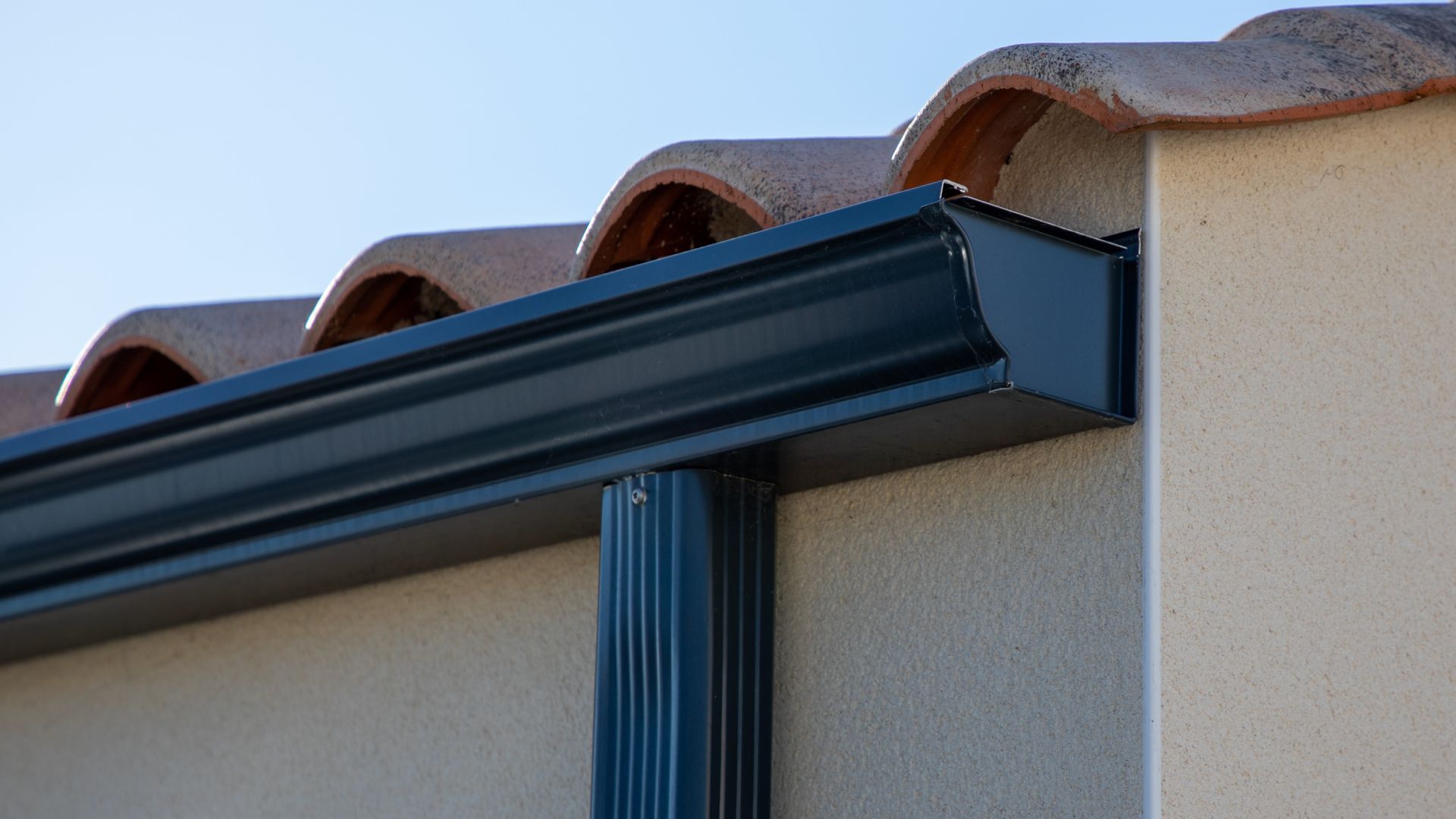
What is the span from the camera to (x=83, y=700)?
4.09 metres

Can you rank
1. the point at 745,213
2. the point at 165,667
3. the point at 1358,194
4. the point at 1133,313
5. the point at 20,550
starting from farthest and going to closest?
the point at 165,667, the point at 20,550, the point at 745,213, the point at 1358,194, the point at 1133,313

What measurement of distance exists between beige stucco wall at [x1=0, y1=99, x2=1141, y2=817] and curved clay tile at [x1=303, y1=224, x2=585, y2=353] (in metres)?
0.54

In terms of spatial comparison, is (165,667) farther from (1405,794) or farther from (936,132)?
(1405,794)

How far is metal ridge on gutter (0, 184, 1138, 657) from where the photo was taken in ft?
7.16

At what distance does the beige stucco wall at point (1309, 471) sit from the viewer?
7.27 feet

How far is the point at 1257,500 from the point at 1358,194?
1.76 feet

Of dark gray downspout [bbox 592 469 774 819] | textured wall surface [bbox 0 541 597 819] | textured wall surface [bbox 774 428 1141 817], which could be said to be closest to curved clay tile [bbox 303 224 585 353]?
textured wall surface [bbox 0 541 597 819]

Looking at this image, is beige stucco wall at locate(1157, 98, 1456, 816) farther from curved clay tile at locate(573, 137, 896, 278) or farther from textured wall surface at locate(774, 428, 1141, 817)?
curved clay tile at locate(573, 137, 896, 278)

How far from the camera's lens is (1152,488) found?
7.27ft

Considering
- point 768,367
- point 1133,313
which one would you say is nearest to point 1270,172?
point 1133,313

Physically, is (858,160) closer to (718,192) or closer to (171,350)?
(718,192)

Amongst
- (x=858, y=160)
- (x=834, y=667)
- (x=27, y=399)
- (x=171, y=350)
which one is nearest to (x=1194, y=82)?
(x=858, y=160)

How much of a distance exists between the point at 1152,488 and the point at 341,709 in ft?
6.40

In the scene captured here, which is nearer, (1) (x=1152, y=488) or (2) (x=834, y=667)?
(1) (x=1152, y=488)
